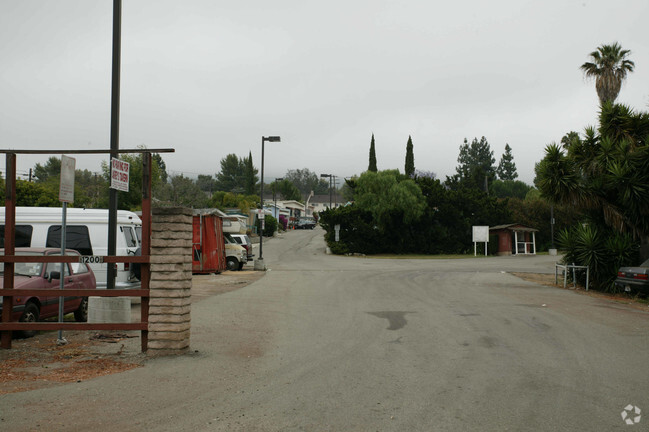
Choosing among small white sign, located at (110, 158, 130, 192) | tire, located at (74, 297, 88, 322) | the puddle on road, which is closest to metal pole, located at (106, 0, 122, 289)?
small white sign, located at (110, 158, 130, 192)

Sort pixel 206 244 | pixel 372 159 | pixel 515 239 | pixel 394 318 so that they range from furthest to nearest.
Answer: pixel 372 159
pixel 515 239
pixel 206 244
pixel 394 318

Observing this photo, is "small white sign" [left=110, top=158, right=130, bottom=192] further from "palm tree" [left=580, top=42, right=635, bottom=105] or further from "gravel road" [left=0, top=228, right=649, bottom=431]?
"palm tree" [left=580, top=42, right=635, bottom=105]

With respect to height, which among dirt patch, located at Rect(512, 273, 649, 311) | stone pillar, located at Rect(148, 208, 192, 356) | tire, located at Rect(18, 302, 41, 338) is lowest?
dirt patch, located at Rect(512, 273, 649, 311)

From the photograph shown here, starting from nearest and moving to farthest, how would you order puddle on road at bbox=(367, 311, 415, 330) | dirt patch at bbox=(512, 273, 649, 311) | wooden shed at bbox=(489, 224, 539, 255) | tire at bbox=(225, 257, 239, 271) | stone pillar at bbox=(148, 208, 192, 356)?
stone pillar at bbox=(148, 208, 192, 356) → puddle on road at bbox=(367, 311, 415, 330) → dirt patch at bbox=(512, 273, 649, 311) → tire at bbox=(225, 257, 239, 271) → wooden shed at bbox=(489, 224, 539, 255)

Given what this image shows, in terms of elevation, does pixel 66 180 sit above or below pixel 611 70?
below

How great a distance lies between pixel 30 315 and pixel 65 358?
2.04 metres

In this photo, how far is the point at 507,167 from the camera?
136750mm

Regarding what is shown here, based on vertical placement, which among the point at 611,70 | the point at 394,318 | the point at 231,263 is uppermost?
the point at 611,70

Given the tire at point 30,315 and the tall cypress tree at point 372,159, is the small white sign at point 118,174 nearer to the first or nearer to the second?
the tire at point 30,315

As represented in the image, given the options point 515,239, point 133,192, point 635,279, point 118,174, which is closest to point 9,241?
point 118,174

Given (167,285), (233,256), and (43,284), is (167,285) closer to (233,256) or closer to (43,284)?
(43,284)

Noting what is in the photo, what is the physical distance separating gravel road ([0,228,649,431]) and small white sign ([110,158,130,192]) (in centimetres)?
277

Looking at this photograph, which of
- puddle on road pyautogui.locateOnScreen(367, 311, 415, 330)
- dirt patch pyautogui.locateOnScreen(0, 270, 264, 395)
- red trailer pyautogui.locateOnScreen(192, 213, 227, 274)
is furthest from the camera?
red trailer pyautogui.locateOnScreen(192, 213, 227, 274)

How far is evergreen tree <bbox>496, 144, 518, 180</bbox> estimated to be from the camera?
13625 centimetres
